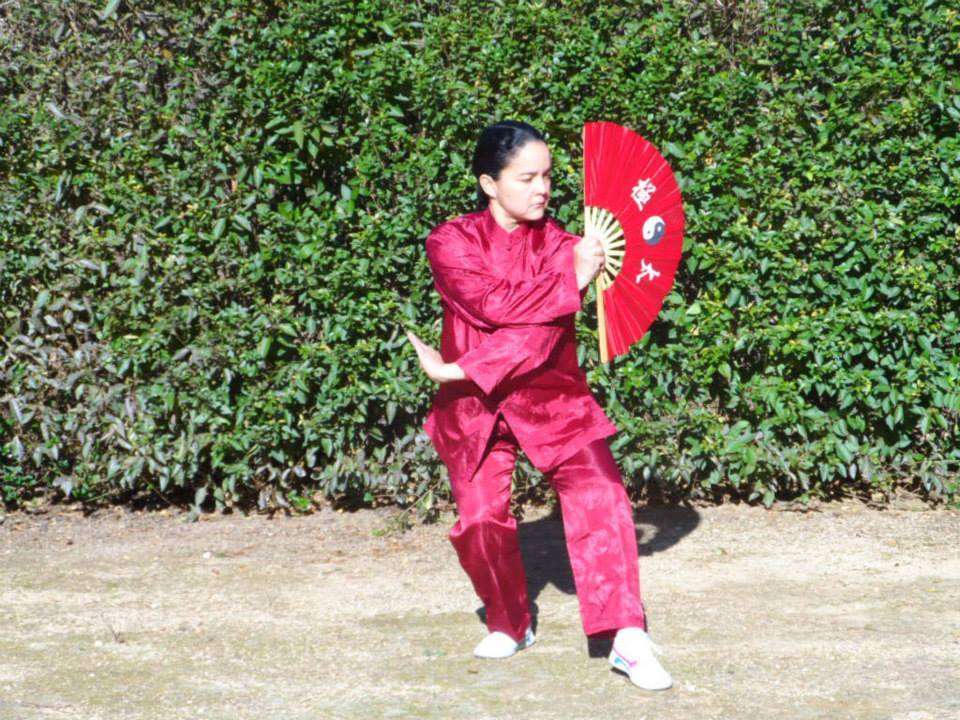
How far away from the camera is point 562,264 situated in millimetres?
4047

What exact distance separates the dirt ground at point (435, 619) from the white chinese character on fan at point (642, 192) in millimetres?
1446

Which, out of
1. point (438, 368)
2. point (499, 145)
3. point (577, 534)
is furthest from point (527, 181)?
point (577, 534)

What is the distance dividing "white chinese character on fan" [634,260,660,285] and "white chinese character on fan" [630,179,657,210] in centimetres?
17

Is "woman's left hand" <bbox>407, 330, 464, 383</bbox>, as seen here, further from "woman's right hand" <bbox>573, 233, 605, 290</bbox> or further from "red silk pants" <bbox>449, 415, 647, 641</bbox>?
"woman's right hand" <bbox>573, 233, 605, 290</bbox>

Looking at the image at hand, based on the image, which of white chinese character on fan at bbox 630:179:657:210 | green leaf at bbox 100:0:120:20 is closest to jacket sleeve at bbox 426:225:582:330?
white chinese character on fan at bbox 630:179:657:210

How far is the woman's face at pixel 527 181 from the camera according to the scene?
4.02 metres

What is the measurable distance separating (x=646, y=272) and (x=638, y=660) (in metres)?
1.16

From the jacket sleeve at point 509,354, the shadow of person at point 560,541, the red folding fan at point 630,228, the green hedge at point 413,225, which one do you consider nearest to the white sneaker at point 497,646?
the shadow of person at point 560,541

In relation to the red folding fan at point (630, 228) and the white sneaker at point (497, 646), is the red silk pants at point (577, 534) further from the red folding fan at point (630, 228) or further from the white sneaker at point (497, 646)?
the red folding fan at point (630, 228)

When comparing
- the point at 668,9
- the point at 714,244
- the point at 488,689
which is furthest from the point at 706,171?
the point at 488,689

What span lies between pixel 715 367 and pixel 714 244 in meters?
0.54

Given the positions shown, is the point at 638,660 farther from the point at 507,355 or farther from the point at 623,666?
the point at 507,355

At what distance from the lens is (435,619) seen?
189 inches

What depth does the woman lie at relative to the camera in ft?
13.1
